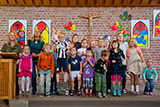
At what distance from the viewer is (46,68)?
→ 4816 mm

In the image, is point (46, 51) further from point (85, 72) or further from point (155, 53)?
point (155, 53)

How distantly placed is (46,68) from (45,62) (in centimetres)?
15

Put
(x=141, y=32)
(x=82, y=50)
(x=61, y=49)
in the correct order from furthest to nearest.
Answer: (x=141, y=32), (x=82, y=50), (x=61, y=49)

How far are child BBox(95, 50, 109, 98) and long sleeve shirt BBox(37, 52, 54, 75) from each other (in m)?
1.15

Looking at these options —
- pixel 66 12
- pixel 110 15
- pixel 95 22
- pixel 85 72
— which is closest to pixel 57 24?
pixel 66 12

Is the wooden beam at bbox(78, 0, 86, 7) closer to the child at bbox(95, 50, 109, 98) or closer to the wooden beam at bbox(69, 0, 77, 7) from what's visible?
the wooden beam at bbox(69, 0, 77, 7)

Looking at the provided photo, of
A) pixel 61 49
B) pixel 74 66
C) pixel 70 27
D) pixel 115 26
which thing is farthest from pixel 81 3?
pixel 74 66

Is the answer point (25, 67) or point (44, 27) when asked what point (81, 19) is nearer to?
point (44, 27)

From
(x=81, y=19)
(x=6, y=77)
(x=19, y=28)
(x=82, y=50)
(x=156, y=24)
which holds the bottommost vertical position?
(x=6, y=77)

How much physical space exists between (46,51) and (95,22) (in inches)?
125

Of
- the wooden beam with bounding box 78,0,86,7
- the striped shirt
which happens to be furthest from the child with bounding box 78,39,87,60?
the wooden beam with bounding box 78,0,86,7

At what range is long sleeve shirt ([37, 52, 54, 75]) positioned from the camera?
Answer: 4.82 meters

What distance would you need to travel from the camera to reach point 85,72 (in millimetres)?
4938

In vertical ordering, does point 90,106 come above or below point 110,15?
below
